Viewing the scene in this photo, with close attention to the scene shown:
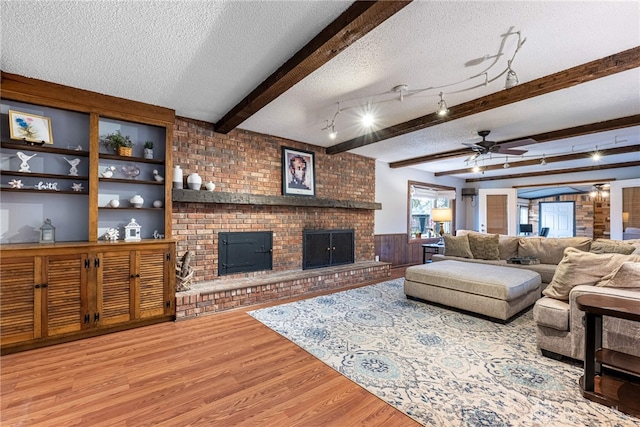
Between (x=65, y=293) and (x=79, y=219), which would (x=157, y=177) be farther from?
(x=65, y=293)

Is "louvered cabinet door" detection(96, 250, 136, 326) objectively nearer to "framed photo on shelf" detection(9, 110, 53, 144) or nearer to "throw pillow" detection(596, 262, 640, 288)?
"framed photo on shelf" detection(9, 110, 53, 144)

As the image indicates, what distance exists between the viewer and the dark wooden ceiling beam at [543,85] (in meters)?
2.19

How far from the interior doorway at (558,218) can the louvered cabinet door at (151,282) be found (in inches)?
440

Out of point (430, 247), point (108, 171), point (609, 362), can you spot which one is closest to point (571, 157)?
point (430, 247)

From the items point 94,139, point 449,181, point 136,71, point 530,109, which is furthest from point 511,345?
point 449,181

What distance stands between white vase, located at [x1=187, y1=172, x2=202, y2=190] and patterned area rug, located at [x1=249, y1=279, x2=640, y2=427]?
1.80 meters

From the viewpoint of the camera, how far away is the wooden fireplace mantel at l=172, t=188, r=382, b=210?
11.5ft

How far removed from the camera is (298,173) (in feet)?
15.8

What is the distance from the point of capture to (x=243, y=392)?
193 cm

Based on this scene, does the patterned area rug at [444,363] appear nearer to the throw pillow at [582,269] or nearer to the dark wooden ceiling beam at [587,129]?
the throw pillow at [582,269]

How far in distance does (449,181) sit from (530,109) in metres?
5.19

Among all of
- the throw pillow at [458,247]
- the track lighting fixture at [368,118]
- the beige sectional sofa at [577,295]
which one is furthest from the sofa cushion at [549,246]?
the track lighting fixture at [368,118]

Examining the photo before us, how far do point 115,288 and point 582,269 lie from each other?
433 centimetres

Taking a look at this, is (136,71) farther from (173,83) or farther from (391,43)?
(391,43)
